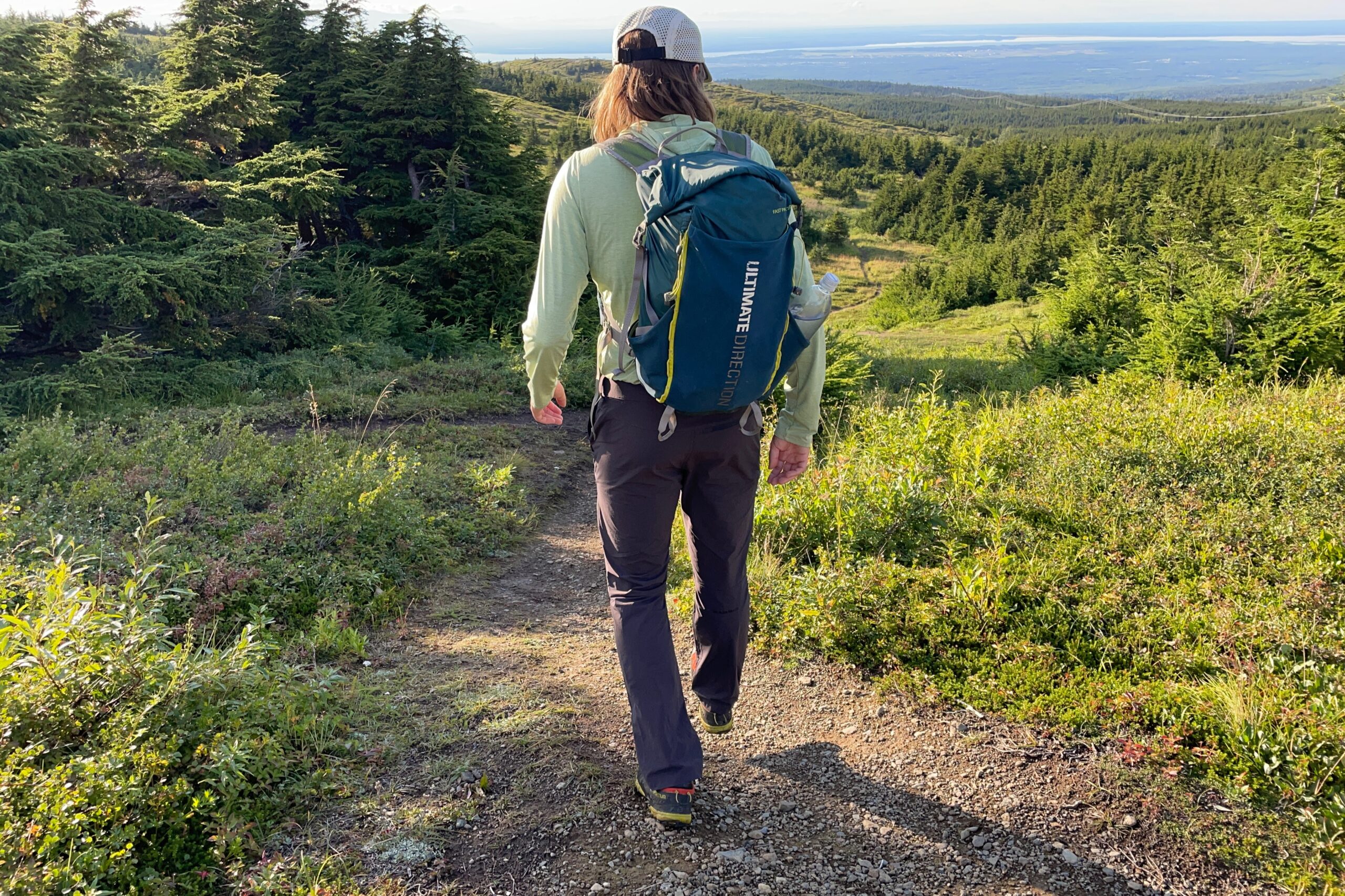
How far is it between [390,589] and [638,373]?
302cm

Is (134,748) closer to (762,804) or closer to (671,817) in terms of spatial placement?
(671,817)

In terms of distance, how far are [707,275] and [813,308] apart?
43 cm

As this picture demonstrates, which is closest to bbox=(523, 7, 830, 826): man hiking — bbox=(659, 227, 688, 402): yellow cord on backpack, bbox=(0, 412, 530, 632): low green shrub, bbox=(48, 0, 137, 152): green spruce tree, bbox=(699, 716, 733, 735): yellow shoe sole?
bbox=(659, 227, 688, 402): yellow cord on backpack

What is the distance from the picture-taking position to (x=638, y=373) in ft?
7.57

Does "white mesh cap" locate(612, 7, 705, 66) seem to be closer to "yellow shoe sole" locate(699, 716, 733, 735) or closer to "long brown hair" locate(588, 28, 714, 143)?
"long brown hair" locate(588, 28, 714, 143)

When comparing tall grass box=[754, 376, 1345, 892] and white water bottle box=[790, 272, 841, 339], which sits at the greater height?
white water bottle box=[790, 272, 841, 339]

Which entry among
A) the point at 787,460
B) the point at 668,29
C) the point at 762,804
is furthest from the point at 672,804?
the point at 668,29

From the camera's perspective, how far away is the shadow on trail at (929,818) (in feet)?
8.00

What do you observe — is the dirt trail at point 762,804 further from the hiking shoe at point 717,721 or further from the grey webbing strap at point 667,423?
the grey webbing strap at point 667,423

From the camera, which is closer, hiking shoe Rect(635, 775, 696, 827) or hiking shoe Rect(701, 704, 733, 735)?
hiking shoe Rect(635, 775, 696, 827)

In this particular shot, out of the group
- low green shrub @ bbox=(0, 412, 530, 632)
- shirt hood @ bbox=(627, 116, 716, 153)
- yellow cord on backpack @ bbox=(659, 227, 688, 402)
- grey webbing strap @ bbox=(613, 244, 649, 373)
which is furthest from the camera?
low green shrub @ bbox=(0, 412, 530, 632)

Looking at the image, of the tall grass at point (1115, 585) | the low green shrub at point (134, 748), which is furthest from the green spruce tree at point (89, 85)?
the tall grass at point (1115, 585)

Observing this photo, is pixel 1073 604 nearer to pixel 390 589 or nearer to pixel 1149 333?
pixel 390 589

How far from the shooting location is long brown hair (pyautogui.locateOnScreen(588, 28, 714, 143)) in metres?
2.35
